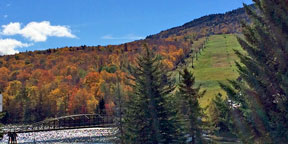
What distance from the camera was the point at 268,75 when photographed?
14.2 metres

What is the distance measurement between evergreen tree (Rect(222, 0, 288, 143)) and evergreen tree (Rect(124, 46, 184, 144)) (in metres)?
9.65

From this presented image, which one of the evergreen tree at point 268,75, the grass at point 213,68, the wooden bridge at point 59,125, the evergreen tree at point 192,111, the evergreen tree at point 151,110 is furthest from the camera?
the grass at point 213,68

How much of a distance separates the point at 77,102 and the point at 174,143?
93493 millimetres

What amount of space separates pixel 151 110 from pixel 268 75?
451 inches

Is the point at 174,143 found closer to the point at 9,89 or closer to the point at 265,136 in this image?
the point at 265,136

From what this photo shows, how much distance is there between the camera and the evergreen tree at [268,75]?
13469 mm

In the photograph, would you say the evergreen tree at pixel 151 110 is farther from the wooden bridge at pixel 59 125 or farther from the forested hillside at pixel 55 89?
the forested hillside at pixel 55 89

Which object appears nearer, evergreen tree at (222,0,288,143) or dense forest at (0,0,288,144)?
evergreen tree at (222,0,288,143)

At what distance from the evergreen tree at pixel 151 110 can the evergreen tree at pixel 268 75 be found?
9649 millimetres

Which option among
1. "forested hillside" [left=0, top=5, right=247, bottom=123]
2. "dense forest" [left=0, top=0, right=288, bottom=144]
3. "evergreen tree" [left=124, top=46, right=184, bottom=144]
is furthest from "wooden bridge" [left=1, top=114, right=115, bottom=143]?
"evergreen tree" [left=124, top=46, right=184, bottom=144]

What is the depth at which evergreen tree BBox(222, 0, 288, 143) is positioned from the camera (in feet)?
44.2

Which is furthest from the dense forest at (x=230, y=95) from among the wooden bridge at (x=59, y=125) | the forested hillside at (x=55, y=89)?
the forested hillside at (x=55, y=89)

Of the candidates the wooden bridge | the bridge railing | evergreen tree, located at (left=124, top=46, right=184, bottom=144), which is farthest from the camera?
the bridge railing

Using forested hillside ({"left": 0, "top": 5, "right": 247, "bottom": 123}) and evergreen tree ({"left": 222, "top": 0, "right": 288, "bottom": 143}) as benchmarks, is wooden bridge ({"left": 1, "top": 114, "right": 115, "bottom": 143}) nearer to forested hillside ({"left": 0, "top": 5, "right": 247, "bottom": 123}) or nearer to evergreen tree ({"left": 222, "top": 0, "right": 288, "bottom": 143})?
forested hillside ({"left": 0, "top": 5, "right": 247, "bottom": 123})
